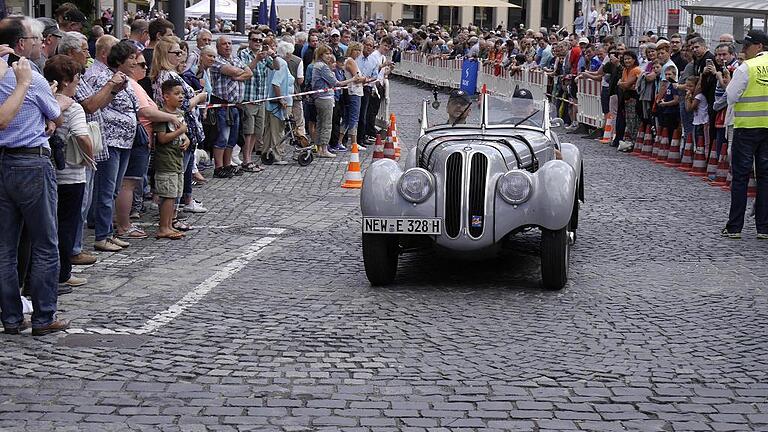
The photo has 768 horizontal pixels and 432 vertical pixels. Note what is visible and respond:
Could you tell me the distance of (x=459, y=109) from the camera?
11.2 m

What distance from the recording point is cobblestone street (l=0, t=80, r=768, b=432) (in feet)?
20.7

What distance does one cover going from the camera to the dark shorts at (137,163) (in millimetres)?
11594

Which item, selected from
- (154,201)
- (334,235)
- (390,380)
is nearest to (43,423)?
(390,380)

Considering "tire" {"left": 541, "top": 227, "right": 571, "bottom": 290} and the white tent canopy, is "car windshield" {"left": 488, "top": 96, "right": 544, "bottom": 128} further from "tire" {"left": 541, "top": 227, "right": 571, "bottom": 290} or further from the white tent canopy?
the white tent canopy

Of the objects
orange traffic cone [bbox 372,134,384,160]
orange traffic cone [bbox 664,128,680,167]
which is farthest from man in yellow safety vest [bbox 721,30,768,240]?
orange traffic cone [bbox 664,128,680,167]

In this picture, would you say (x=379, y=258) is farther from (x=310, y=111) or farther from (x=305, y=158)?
(x=310, y=111)

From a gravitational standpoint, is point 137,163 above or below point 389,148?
above

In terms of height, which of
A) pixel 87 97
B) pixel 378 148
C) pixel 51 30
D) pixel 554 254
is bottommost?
pixel 378 148

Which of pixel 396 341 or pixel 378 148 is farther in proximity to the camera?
pixel 378 148

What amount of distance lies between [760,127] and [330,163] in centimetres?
814

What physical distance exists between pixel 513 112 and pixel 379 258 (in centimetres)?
249

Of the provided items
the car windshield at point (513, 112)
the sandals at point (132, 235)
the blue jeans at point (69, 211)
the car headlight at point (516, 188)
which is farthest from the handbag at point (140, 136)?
the car headlight at point (516, 188)

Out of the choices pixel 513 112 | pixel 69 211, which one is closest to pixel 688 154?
pixel 513 112

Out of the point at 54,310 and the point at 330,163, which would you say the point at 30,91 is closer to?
the point at 54,310
